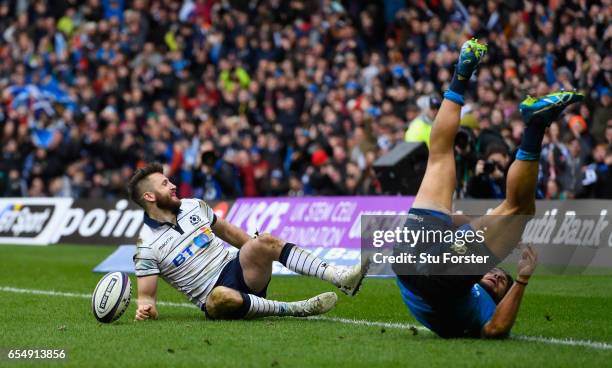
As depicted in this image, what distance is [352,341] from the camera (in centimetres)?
863

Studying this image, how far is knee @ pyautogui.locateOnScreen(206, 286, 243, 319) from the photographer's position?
9.89 meters

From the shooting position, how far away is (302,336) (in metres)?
8.98

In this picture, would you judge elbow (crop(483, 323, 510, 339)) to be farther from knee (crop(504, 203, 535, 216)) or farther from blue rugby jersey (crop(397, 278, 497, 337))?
knee (crop(504, 203, 535, 216))

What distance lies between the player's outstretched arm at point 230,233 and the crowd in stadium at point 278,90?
6193 mm

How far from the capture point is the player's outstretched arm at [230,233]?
10644 mm

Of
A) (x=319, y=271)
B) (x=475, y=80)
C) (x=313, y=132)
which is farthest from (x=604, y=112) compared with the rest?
(x=319, y=271)

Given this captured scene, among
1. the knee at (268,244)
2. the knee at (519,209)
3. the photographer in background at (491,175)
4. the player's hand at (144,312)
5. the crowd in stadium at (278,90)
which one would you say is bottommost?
the crowd in stadium at (278,90)

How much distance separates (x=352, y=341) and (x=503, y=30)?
15897 millimetres

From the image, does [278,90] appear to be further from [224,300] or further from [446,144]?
[446,144]

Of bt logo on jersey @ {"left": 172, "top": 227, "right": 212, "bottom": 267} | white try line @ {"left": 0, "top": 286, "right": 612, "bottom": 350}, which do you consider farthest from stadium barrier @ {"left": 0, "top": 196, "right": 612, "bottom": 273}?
bt logo on jersey @ {"left": 172, "top": 227, "right": 212, "bottom": 267}

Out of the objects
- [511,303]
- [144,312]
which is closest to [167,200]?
[144,312]

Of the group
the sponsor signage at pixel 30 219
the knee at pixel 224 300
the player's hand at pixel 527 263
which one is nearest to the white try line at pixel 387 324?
the player's hand at pixel 527 263

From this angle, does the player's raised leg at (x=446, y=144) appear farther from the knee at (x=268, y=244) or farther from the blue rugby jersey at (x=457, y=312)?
the knee at (x=268, y=244)

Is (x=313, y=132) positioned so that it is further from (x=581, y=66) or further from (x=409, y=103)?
(x=581, y=66)
